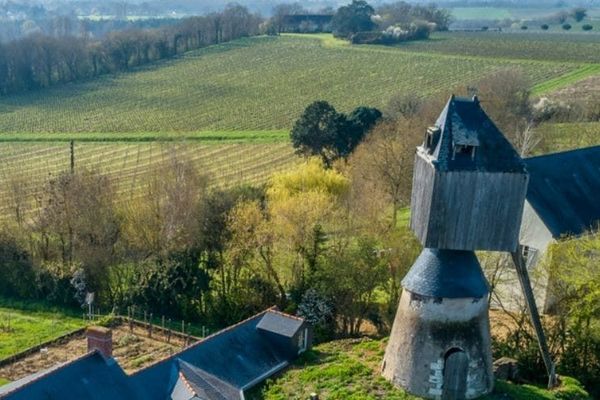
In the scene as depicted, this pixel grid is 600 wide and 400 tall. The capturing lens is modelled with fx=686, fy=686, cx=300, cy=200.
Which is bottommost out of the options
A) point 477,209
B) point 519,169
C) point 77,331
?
point 77,331

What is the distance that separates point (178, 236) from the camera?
1371 inches

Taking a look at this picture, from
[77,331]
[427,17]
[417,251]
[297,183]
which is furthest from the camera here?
[427,17]

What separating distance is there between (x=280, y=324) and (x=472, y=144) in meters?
10.5

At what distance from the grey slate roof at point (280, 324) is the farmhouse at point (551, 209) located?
942 centimetres

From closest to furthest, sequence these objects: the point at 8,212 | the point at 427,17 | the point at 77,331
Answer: the point at 77,331 → the point at 8,212 → the point at 427,17

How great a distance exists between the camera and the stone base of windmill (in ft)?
71.0

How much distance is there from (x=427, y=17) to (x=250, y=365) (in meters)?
144

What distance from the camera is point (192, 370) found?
22469mm

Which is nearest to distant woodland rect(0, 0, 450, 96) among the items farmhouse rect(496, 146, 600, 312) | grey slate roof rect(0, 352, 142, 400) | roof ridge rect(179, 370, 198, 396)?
farmhouse rect(496, 146, 600, 312)

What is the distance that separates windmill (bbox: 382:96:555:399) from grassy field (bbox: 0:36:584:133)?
51.8 m

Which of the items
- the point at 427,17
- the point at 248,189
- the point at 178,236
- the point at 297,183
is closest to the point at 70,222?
the point at 178,236

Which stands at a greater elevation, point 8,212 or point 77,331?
point 8,212

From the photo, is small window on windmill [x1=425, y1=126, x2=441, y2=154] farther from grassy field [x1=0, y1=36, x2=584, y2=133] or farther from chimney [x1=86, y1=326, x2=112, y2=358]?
grassy field [x1=0, y1=36, x2=584, y2=133]

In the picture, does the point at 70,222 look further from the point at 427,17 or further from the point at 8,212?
the point at 427,17
